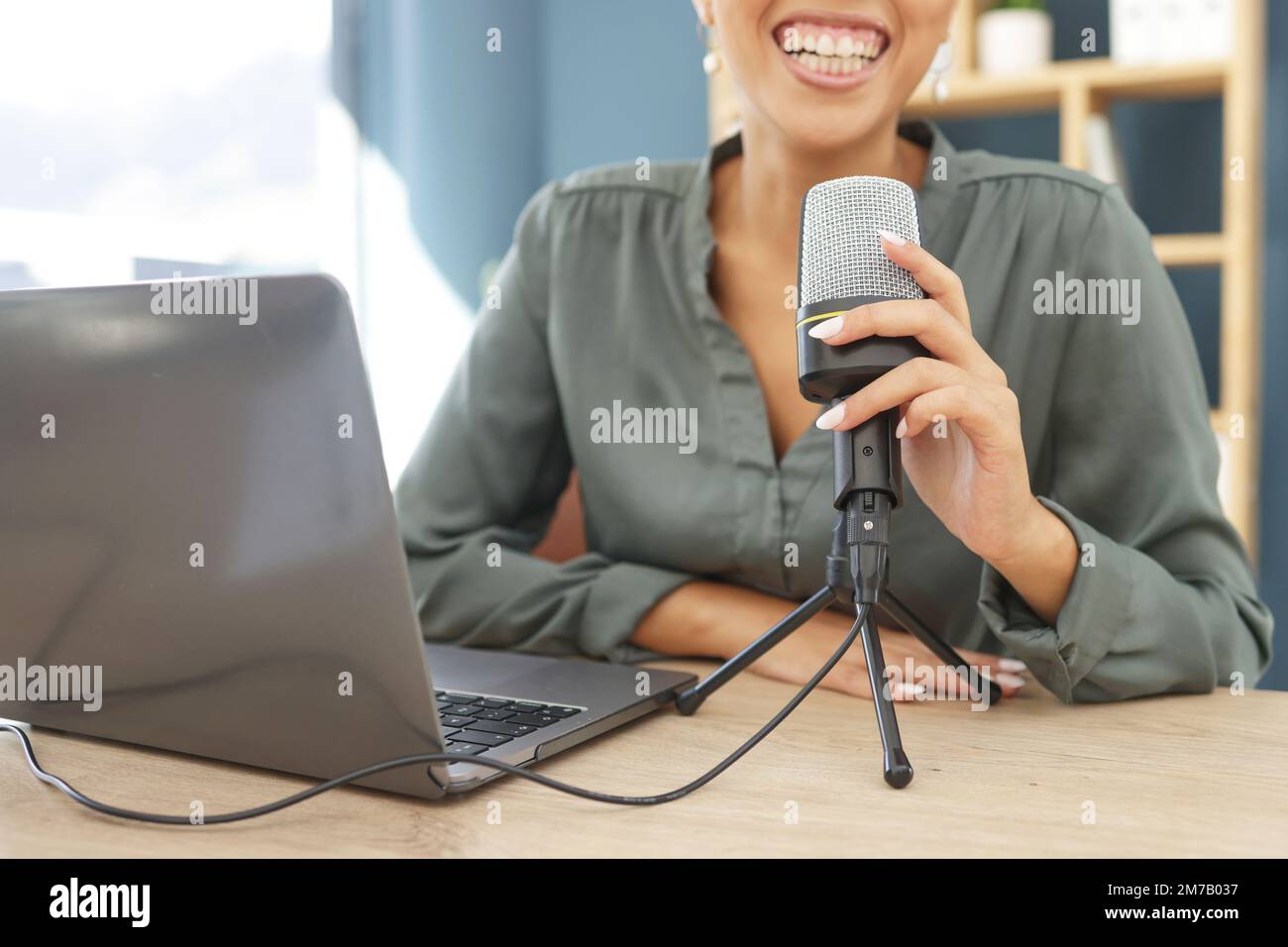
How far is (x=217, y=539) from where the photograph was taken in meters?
0.61

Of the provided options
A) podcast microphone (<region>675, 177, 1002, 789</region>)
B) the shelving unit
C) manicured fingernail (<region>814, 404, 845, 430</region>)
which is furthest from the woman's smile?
the shelving unit

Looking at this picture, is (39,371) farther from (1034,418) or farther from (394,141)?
(394,141)

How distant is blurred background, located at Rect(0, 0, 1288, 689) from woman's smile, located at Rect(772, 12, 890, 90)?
1417 millimetres

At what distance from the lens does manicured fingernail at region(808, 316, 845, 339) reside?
26.9 inches

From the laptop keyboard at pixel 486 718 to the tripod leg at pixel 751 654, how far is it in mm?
81

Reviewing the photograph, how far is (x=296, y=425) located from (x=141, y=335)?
11 centimetres

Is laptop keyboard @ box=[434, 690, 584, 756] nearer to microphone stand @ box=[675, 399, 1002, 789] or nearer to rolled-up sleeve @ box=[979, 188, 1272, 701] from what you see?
microphone stand @ box=[675, 399, 1002, 789]

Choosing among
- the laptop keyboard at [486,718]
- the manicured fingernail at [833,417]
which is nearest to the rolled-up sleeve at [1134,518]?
the manicured fingernail at [833,417]

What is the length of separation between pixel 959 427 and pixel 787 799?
0.94ft

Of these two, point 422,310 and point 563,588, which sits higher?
point 422,310

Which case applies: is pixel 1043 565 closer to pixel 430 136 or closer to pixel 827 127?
pixel 827 127

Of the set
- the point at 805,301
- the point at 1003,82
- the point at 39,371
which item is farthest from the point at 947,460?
the point at 1003,82

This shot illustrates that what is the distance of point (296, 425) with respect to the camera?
565 millimetres
